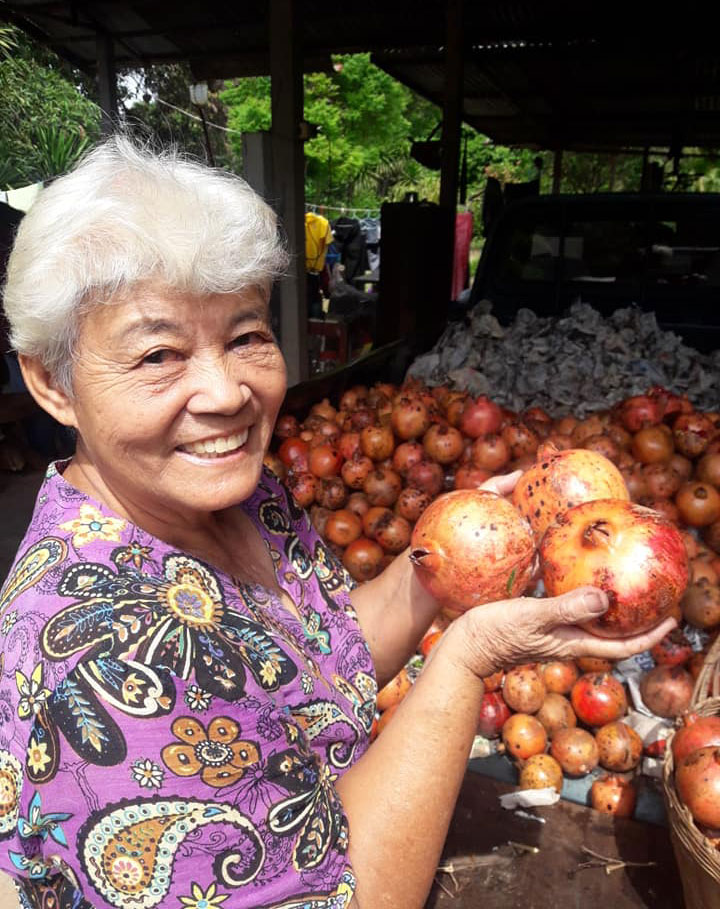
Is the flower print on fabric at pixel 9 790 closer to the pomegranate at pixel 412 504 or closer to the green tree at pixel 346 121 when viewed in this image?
the pomegranate at pixel 412 504

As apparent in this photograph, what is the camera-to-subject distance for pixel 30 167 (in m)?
11.7

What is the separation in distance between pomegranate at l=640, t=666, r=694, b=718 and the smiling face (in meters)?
1.98

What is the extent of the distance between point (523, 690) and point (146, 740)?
1.85 metres

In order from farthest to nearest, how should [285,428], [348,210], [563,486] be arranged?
[348,210] < [285,428] < [563,486]

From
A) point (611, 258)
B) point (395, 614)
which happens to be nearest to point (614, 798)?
point (395, 614)

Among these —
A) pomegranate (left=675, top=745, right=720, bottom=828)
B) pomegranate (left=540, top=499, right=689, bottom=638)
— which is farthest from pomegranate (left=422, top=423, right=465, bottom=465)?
pomegranate (left=540, top=499, right=689, bottom=638)

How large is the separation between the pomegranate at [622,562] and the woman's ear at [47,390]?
98 cm

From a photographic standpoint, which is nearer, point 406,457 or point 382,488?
point 382,488

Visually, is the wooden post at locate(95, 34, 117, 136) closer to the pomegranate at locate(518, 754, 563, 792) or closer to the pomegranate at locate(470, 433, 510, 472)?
the pomegranate at locate(470, 433, 510, 472)

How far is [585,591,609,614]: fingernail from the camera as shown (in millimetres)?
1218

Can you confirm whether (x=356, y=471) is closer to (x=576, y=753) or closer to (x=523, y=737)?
(x=523, y=737)

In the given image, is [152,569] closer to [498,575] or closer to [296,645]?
[296,645]

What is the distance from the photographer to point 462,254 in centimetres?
1290

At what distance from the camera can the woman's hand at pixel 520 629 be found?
1228mm
